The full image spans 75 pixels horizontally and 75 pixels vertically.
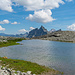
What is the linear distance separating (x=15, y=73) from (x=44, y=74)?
7647 millimetres

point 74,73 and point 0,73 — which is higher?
point 0,73

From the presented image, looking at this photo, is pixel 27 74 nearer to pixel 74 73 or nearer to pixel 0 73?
pixel 0 73

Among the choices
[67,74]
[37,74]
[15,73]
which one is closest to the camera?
[15,73]

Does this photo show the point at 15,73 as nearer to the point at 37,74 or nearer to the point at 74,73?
the point at 37,74

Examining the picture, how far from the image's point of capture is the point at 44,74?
24.1 metres

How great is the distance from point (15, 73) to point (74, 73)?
16.3m

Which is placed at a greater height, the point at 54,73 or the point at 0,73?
the point at 0,73

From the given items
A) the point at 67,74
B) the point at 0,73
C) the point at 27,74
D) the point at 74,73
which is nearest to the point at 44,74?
the point at 27,74

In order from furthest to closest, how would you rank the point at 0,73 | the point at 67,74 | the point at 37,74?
the point at 67,74
the point at 37,74
the point at 0,73

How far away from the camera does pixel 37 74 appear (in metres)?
23.5

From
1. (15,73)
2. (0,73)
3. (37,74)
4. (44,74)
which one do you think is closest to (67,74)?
(44,74)

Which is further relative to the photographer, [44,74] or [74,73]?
[74,73]

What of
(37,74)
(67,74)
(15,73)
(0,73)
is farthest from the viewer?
(67,74)

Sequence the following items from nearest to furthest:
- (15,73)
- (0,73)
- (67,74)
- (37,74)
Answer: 1. (0,73)
2. (15,73)
3. (37,74)
4. (67,74)
